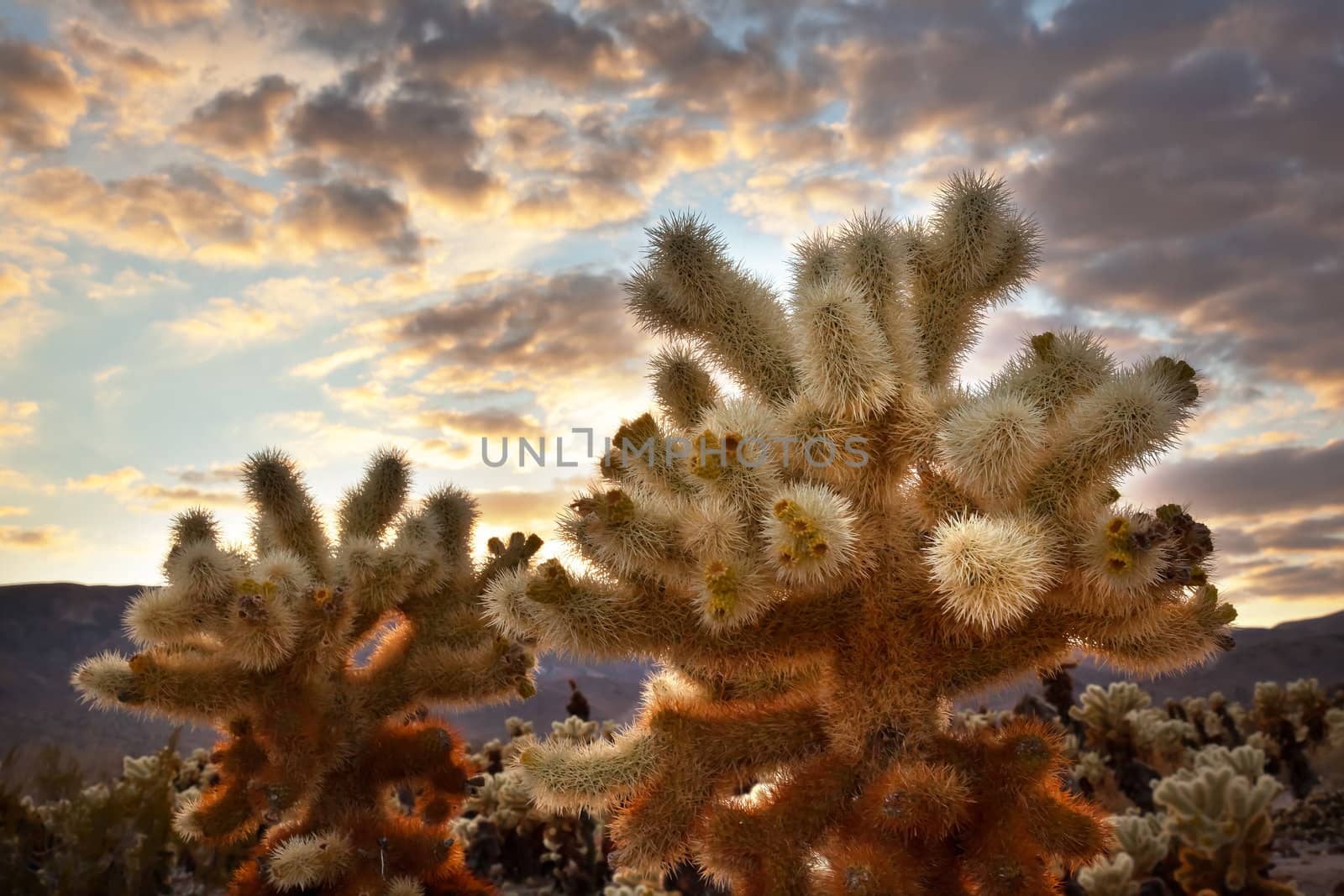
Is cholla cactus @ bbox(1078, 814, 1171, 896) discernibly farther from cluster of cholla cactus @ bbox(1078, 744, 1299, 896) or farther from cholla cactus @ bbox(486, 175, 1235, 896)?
cholla cactus @ bbox(486, 175, 1235, 896)

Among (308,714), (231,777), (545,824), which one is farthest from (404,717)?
(545,824)

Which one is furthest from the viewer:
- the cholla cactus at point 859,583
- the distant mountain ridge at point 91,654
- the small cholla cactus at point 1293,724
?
the distant mountain ridge at point 91,654

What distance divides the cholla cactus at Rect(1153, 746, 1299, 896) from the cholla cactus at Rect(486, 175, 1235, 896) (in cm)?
170

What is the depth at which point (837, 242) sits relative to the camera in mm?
4543

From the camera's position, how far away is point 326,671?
663 centimetres

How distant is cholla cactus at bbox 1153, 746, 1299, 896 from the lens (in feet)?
15.9

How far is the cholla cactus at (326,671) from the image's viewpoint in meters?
5.70

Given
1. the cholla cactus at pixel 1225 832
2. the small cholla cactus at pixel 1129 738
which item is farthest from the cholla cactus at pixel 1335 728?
the cholla cactus at pixel 1225 832

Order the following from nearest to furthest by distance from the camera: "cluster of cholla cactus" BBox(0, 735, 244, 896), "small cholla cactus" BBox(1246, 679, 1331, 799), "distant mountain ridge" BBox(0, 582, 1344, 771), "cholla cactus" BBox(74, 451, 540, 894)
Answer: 1. "cholla cactus" BBox(74, 451, 540, 894)
2. "cluster of cholla cactus" BBox(0, 735, 244, 896)
3. "small cholla cactus" BBox(1246, 679, 1331, 799)
4. "distant mountain ridge" BBox(0, 582, 1344, 771)

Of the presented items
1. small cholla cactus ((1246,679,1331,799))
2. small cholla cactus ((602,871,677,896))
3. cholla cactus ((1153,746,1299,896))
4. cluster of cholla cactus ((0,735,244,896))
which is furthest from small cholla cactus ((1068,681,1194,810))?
cluster of cholla cactus ((0,735,244,896))

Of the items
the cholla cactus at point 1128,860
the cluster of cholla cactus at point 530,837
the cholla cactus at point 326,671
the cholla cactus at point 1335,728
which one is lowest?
the cluster of cholla cactus at point 530,837

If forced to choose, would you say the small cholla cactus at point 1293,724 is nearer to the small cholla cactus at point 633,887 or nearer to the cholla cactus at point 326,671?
the small cholla cactus at point 633,887

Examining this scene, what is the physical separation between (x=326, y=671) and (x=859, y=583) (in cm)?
448

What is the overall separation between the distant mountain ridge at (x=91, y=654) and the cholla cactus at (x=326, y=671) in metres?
14.4
